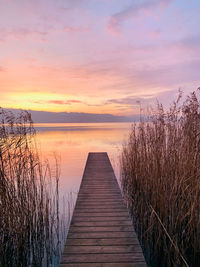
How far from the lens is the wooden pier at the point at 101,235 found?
1680 millimetres

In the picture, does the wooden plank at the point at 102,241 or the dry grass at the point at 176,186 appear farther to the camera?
the wooden plank at the point at 102,241

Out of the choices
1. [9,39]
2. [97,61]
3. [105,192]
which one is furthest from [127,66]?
[105,192]

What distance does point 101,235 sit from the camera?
209 centimetres

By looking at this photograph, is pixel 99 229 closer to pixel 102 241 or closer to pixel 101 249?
pixel 102 241

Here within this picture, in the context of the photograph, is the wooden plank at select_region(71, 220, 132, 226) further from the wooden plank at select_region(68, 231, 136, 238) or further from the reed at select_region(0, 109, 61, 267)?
the reed at select_region(0, 109, 61, 267)

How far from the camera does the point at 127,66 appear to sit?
7.79 m

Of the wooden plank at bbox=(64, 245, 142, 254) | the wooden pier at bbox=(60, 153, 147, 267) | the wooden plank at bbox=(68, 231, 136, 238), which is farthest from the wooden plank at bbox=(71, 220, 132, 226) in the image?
the wooden plank at bbox=(64, 245, 142, 254)

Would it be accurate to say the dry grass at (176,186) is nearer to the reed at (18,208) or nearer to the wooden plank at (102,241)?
the wooden plank at (102,241)

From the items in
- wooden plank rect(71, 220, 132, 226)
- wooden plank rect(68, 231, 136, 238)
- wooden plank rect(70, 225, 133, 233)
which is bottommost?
wooden plank rect(71, 220, 132, 226)

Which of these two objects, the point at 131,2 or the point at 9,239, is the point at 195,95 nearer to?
the point at 9,239

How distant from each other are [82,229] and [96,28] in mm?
6071

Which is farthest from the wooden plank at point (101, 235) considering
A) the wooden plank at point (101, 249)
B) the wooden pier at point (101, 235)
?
the wooden plank at point (101, 249)

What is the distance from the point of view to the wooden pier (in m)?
1.68

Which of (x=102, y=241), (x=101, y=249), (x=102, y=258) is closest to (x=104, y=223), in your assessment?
(x=102, y=241)
